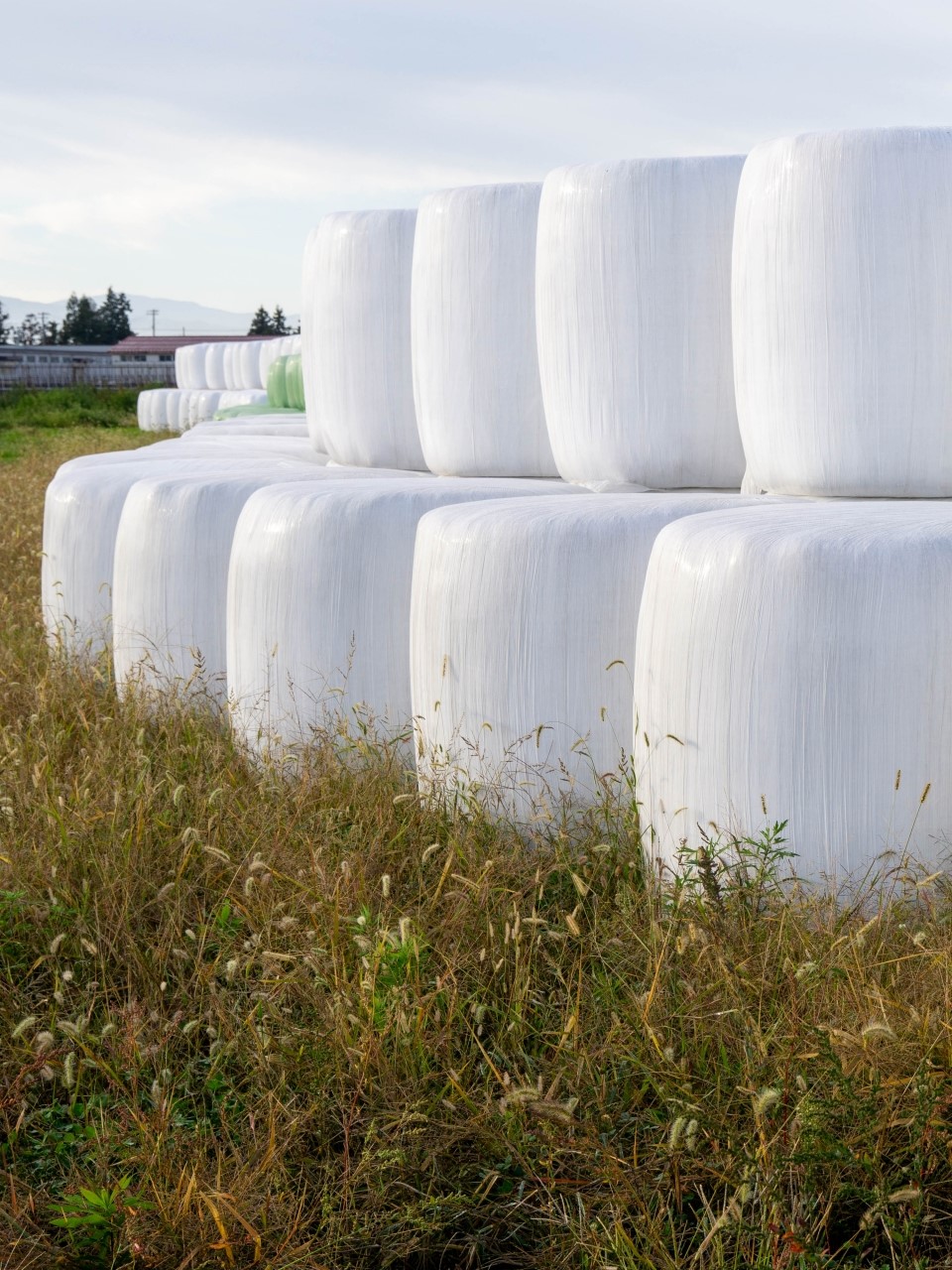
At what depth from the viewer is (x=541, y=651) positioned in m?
2.29

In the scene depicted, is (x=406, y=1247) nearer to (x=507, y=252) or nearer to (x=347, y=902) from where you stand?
(x=347, y=902)

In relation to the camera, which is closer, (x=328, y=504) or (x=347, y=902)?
(x=347, y=902)

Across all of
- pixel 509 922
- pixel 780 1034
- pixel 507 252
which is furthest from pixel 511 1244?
pixel 507 252

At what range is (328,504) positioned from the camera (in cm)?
266

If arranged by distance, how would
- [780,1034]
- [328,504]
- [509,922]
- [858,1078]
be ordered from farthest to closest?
[328,504], [509,922], [780,1034], [858,1078]

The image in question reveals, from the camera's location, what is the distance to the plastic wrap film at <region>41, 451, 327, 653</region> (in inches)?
147

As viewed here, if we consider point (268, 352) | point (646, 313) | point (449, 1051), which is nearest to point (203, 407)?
point (268, 352)

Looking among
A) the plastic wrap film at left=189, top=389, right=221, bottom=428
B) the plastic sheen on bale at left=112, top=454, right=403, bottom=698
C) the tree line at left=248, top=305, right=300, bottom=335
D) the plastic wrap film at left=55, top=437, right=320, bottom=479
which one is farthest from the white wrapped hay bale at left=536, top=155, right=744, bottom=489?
the tree line at left=248, top=305, right=300, bottom=335

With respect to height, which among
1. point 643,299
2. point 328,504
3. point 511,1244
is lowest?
point 511,1244

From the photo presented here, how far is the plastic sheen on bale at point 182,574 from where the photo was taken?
318 cm

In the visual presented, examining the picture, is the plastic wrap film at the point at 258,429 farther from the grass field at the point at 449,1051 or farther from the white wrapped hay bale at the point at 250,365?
the white wrapped hay bale at the point at 250,365

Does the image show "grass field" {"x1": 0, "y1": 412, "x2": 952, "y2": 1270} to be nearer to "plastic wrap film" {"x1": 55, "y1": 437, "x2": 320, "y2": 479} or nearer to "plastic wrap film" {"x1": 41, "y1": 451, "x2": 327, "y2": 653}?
"plastic wrap film" {"x1": 41, "y1": 451, "x2": 327, "y2": 653}

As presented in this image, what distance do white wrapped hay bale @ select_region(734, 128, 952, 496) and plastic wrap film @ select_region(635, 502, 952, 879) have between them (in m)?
0.53

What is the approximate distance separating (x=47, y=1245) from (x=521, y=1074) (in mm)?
557
